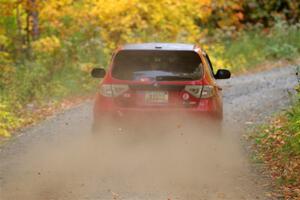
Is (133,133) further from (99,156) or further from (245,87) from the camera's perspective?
(245,87)

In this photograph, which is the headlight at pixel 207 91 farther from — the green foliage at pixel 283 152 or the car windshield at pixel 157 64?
the green foliage at pixel 283 152

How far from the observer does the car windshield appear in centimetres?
998

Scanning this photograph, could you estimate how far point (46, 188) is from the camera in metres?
8.61

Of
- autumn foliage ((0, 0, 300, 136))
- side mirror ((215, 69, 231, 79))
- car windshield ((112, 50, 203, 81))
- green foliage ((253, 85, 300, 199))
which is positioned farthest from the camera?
autumn foliage ((0, 0, 300, 136))

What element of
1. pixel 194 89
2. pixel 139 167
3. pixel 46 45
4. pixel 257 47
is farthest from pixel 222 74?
pixel 257 47

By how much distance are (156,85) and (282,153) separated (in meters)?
2.26

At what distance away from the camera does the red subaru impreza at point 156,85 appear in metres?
9.81

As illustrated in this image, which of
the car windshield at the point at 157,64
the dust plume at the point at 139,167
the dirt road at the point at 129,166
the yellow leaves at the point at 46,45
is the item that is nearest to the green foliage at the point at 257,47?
the yellow leaves at the point at 46,45

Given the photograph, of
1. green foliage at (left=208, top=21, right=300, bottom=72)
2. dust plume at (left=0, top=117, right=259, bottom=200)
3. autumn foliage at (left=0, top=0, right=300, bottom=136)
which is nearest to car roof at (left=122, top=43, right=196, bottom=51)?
dust plume at (left=0, top=117, right=259, bottom=200)

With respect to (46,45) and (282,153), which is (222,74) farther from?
(46,45)

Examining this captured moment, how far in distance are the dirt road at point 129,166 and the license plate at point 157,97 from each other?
0.40 m

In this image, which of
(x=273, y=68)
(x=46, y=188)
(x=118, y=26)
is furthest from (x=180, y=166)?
A: (x=273, y=68)

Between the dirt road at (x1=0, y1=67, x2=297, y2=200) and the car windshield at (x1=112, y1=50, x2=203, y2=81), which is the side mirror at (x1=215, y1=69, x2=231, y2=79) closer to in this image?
the dirt road at (x1=0, y1=67, x2=297, y2=200)

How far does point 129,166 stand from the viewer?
32.5 feet
